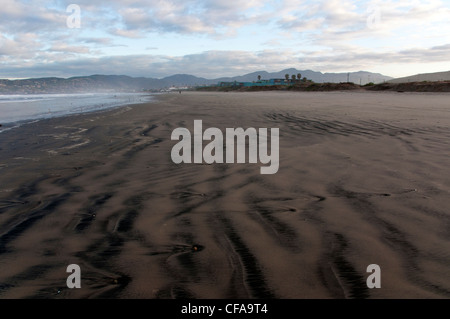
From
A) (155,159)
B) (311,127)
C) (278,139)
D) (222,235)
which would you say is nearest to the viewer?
(222,235)

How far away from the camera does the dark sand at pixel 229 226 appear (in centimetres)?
200

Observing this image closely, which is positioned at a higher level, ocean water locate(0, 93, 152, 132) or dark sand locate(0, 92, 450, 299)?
ocean water locate(0, 93, 152, 132)

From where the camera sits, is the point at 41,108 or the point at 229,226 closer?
the point at 229,226

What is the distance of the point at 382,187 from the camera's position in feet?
12.1

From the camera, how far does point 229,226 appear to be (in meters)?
2.79

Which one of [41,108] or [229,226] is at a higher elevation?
[41,108]

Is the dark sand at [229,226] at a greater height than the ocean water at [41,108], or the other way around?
the ocean water at [41,108]

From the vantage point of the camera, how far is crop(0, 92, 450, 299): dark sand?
1995 mm

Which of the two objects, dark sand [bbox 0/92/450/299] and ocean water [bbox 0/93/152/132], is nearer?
dark sand [bbox 0/92/450/299]

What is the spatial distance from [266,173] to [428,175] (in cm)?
216

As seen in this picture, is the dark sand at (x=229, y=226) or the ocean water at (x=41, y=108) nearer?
the dark sand at (x=229, y=226)
